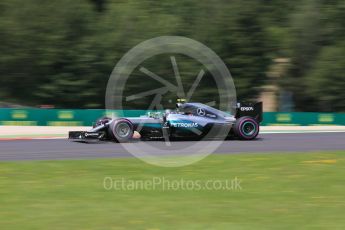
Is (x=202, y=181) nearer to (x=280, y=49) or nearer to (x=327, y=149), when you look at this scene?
(x=327, y=149)

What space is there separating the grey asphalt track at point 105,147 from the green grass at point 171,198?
1.45 meters

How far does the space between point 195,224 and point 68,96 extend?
2932 centimetres

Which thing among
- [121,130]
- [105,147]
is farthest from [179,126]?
[105,147]

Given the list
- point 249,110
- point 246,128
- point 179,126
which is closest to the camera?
point 179,126

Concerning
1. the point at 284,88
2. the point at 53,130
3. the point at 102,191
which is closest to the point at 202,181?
the point at 102,191

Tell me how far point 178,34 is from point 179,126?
23693 mm

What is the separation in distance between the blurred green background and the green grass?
23.7 metres

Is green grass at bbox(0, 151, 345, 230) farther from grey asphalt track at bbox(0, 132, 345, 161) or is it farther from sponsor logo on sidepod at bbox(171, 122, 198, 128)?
sponsor logo on sidepod at bbox(171, 122, 198, 128)

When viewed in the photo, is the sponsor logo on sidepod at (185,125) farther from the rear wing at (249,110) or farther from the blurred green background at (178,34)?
the blurred green background at (178,34)

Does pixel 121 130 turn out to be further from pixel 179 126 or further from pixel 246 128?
pixel 246 128

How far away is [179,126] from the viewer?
1532cm

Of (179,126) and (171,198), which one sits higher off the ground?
(179,126)

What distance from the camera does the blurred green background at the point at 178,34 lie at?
116ft

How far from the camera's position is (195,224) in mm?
6379
